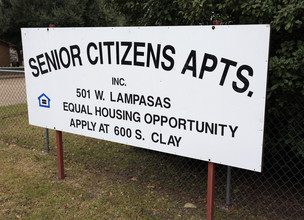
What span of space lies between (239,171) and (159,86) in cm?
201

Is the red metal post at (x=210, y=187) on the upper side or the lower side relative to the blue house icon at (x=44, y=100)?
lower

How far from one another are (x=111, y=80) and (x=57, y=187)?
1.61m

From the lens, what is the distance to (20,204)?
11.8 ft

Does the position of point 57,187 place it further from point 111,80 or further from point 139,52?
point 139,52

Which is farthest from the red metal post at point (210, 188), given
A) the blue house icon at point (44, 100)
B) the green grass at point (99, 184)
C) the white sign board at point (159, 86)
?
the blue house icon at point (44, 100)

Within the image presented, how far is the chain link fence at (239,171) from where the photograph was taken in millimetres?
Result: 3383

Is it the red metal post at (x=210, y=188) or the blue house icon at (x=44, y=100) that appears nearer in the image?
the red metal post at (x=210, y=188)

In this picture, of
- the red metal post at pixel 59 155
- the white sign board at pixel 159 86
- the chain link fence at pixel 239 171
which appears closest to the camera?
the white sign board at pixel 159 86

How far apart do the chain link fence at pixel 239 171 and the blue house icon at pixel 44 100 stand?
116 cm

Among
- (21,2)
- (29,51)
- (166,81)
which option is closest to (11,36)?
(21,2)

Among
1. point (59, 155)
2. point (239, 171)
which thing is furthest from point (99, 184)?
point (239, 171)

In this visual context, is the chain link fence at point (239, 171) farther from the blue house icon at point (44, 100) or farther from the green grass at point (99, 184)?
the blue house icon at point (44, 100)

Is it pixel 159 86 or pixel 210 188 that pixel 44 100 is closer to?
pixel 159 86

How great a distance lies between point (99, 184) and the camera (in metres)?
4.09
